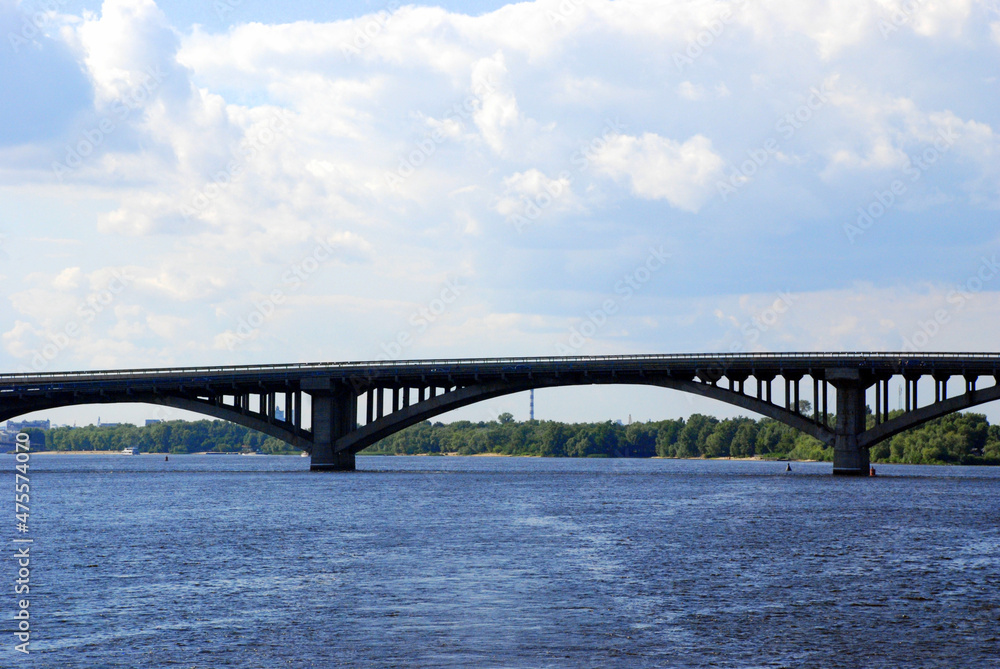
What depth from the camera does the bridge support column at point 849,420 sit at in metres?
100

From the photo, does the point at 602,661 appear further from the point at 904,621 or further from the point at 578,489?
the point at 578,489

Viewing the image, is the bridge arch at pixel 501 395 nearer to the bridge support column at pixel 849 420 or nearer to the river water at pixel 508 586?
the bridge support column at pixel 849 420

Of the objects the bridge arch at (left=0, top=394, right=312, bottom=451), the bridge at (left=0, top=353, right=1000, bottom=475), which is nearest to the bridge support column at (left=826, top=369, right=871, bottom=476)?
the bridge at (left=0, top=353, right=1000, bottom=475)

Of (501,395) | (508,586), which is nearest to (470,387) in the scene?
(501,395)

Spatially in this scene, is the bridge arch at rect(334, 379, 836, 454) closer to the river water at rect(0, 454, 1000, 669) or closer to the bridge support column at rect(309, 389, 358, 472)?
the bridge support column at rect(309, 389, 358, 472)

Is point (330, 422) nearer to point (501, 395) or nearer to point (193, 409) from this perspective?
point (193, 409)

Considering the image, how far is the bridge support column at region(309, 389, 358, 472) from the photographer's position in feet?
365

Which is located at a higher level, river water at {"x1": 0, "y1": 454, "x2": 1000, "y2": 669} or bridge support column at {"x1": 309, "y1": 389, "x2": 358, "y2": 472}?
bridge support column at {"x1": 309, "y1": 389, "x2": 358, "y2": 472}

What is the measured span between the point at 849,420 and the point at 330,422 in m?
47.5

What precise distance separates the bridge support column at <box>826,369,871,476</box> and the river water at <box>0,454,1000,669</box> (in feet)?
109

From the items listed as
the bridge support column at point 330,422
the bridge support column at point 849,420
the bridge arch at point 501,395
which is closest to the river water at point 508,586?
the bridge support column at point 849,420

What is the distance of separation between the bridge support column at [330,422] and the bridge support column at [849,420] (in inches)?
1748

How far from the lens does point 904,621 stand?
1125 inches

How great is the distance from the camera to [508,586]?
33.6 m
